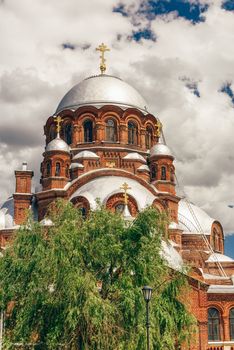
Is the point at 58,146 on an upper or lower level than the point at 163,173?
upper

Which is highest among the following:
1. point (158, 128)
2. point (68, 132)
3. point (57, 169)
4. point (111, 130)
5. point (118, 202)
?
point (158, 128)

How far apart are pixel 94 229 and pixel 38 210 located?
1567 centimetres

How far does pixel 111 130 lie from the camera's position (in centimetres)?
3425

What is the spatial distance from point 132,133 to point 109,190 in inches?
289

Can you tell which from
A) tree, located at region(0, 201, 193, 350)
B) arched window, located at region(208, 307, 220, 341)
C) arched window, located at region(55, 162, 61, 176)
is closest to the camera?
tree, located at region(0, 201, 193, 350)

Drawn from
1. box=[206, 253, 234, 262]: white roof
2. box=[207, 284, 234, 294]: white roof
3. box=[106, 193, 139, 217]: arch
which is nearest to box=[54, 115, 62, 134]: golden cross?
box=[106, 193, 139, 217]: arch

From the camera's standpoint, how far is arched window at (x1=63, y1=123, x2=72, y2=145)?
34.6 m

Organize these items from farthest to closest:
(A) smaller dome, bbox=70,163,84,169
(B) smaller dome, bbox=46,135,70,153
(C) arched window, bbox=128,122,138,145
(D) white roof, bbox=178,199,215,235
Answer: (C) arched window, bbox=128,122,138,145, (D) white roof, bbox=178,199,215,235, (A) smaller dome, bbox=70,163,84,169, (B) smaller dome, bbox=46,135,70,153

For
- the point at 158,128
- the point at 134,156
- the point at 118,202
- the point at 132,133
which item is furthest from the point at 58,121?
the point at 118,202

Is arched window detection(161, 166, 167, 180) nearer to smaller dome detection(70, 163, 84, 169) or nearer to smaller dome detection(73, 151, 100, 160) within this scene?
smaller dome detection(73, 151, 100, 160)

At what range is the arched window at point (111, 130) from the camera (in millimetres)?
34156

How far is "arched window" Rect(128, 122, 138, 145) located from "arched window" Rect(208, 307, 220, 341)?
13.1 m

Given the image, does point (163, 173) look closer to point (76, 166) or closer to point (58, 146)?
point (76, 166)

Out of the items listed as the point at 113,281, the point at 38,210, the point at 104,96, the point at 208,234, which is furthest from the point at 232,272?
the point at 113,281
